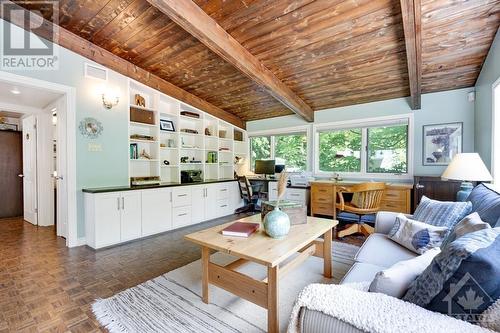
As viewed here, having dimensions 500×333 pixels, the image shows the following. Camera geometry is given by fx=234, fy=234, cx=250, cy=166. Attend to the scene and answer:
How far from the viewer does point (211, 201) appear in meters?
4.56

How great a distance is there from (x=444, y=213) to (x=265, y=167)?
3.54 metres

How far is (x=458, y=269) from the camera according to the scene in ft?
2.52

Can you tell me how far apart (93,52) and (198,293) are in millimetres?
3454

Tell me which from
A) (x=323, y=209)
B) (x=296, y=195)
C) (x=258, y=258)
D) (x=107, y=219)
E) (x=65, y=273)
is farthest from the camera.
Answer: (x=296, y=195)

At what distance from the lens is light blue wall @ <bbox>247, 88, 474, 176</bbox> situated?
337 cm

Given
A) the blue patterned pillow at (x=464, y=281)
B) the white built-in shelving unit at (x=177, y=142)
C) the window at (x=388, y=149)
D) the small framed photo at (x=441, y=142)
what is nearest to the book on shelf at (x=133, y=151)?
the white built-in shelving unit at (x=177, y=142)

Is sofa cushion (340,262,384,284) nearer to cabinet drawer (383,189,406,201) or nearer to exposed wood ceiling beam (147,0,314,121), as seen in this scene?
cabinet drawer (383,189,406,201)

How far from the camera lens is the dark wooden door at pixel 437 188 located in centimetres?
289

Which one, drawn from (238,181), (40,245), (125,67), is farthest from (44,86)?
(238,181)

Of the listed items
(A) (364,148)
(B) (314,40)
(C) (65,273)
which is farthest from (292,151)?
(C) (65,273)

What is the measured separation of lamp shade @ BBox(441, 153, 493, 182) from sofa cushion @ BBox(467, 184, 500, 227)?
0.27 m

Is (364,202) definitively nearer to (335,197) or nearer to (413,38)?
(335,197)

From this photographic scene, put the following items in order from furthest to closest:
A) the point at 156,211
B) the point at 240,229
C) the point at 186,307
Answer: the point at 156,211
the point at 240,229
the point at 186,307

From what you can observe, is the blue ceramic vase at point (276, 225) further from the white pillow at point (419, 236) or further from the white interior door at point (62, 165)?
the white interior door at point (62, 165)
